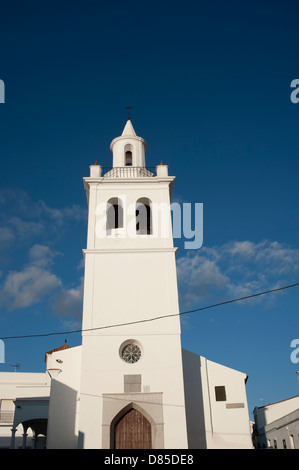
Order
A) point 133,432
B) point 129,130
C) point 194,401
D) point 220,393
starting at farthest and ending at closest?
1. point 129,130
2. point 220,393
3. point 194,401
4. point 133,432

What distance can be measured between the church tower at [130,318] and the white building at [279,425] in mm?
7956

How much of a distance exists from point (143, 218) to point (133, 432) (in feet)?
31.6

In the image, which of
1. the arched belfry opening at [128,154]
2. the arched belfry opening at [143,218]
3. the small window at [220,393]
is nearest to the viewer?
the small window at [220,393]

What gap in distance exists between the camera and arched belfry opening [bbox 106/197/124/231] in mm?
20906

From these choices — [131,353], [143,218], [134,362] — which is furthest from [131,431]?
[143,218]

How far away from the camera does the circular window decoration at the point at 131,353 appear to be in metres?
16.9

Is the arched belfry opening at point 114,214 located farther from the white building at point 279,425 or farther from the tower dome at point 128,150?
the white building at point 279,425

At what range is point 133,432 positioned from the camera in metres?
16.1

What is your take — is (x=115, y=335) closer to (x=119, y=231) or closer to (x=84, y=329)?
(x=84, y=329)

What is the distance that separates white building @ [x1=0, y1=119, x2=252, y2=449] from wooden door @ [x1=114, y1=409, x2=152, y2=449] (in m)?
0.03

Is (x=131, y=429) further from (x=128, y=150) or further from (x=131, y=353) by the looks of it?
(x=128, y=150)

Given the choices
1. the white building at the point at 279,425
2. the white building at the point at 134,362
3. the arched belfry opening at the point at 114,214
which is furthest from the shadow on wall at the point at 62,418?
the white building at the point at 279,425
